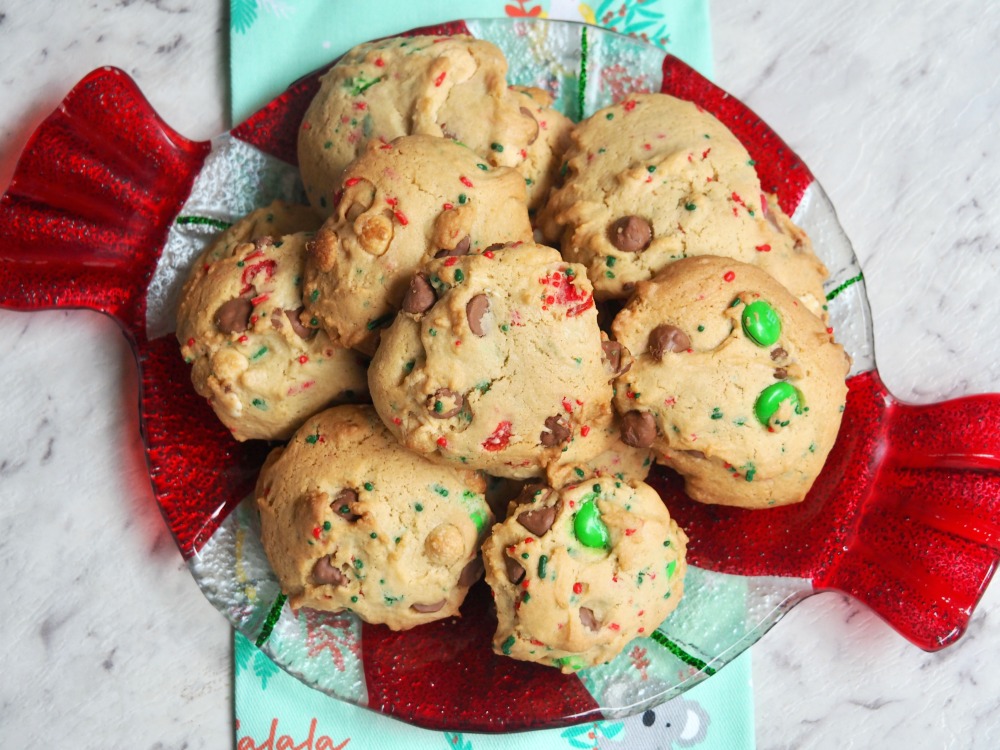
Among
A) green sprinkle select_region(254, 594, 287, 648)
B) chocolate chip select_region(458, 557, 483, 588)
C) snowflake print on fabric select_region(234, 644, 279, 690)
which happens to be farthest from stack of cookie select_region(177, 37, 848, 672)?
snowflake print on fabric select_region(234, 644, 279, 690)

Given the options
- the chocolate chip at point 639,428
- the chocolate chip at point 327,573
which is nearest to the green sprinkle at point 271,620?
the chocolate chip at point 327,573

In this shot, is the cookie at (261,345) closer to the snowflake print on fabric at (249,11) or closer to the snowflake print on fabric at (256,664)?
the snowflake print on fabric at (256,664)

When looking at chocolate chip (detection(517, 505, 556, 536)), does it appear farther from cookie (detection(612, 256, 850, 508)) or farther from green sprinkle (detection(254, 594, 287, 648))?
green sprinkle (detection(254, 594, 287, 648))

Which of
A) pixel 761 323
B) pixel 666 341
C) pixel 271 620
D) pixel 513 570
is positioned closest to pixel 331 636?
pixel 271 620

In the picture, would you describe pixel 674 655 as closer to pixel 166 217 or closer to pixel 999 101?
pixel 166 217

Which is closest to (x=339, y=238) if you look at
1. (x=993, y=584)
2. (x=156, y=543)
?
(x=156, y=543)

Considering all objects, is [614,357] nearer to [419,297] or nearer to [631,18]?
[419,297]
